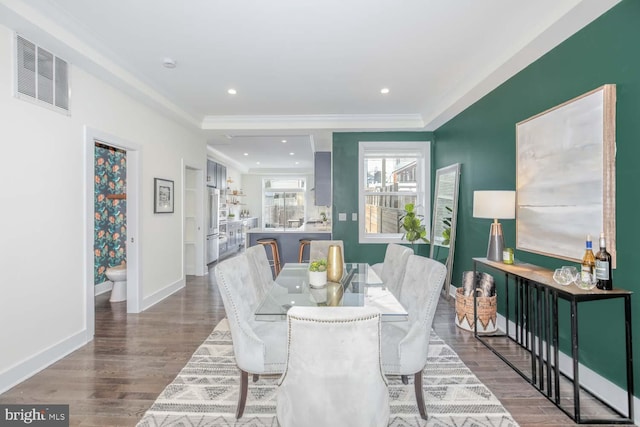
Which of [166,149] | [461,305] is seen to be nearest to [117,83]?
[166,149]

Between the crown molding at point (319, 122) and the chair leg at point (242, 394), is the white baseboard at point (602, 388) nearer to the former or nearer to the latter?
the chair leg at point (242, 394)

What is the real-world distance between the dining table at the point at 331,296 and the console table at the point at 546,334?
99 cm

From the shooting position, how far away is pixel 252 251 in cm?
303

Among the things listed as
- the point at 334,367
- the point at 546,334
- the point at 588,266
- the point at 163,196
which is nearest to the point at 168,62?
the point at 163,196

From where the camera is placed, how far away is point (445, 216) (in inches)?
197

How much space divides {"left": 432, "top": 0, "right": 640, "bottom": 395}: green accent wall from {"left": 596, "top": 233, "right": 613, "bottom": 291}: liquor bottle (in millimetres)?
Result: 171

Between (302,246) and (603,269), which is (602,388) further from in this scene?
(302,246)

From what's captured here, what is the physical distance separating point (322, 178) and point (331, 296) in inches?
187

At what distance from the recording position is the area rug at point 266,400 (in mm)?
2010

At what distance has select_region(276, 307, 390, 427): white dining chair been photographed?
131 cm

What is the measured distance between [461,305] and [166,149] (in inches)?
172

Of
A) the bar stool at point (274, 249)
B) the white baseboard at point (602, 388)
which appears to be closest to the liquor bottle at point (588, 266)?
the white baseboard at point (602, 388)

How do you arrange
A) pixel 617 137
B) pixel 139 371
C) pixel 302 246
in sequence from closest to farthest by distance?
pixel 617 137
pixel 139 371
pixel 302 246

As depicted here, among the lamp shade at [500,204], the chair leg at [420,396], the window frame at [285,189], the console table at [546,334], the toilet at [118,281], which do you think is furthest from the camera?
the window frame at [285,189]
